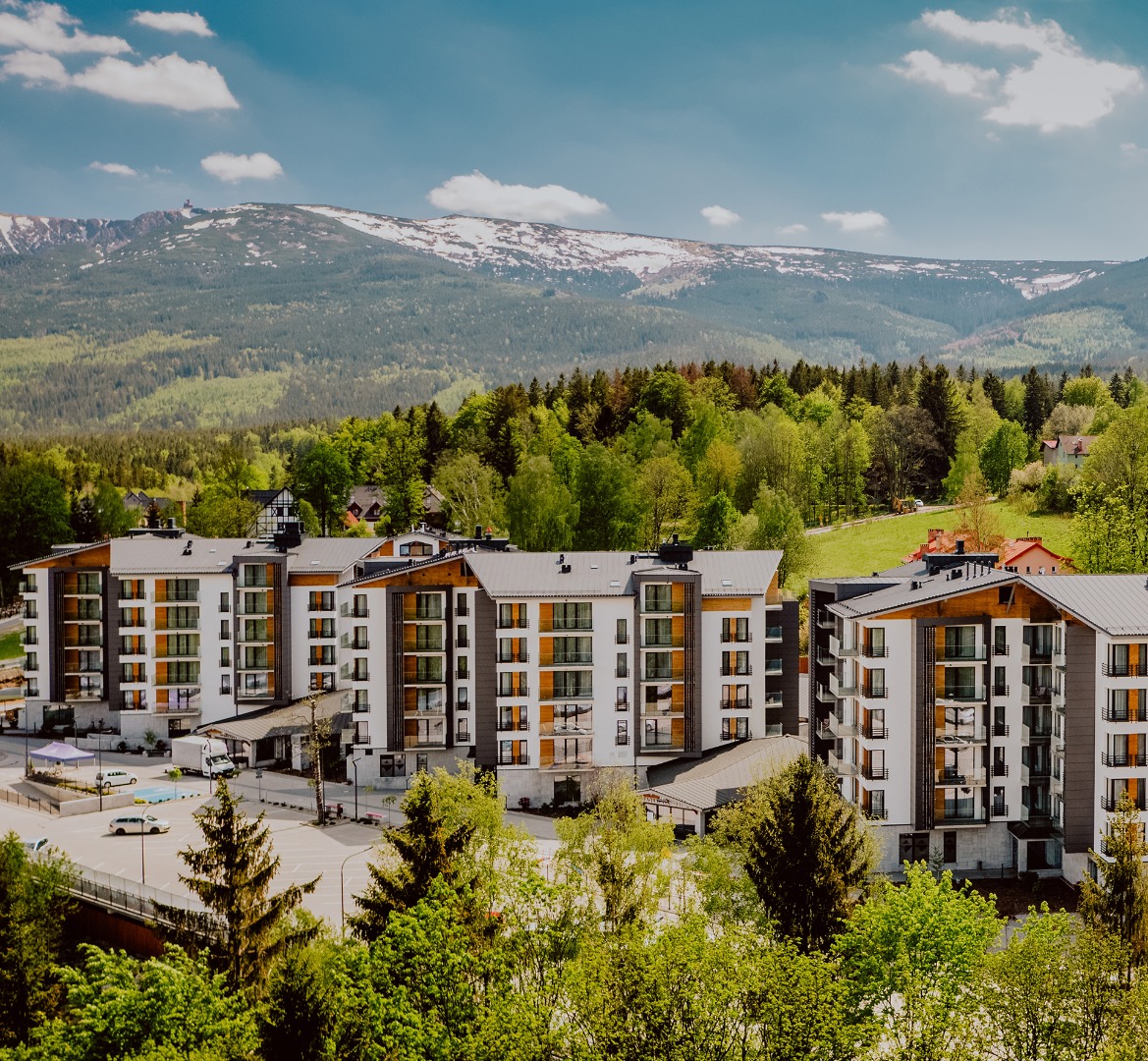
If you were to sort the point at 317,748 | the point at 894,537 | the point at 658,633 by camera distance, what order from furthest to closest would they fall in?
the point at 894,537, the point at 658,633, the point at 317,748

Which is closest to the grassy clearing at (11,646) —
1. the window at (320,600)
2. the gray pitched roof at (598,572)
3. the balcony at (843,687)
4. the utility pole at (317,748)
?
the window at (320,600)

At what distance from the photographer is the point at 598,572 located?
58.4 meters

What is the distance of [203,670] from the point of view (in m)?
69.2

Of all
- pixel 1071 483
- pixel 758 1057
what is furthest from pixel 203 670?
pixel 1071 483

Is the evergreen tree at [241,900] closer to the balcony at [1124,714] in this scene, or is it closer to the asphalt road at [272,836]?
the asphalt road at [272,836]

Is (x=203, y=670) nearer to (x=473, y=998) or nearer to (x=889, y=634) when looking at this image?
(x=889, y=634)

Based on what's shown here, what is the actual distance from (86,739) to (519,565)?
104 ft

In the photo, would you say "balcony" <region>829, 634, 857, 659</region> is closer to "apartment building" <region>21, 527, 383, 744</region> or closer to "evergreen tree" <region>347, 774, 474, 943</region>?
"evergreen tree" <region>347, 774, 474, 943</region>

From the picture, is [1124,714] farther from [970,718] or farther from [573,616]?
[573,616]

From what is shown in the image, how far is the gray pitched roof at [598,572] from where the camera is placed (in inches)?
2227

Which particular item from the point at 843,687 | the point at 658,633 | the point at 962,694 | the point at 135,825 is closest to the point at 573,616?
the point at 658,633

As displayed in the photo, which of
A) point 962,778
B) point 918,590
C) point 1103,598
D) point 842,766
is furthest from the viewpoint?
point 842,766

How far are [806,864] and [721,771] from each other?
17.7m

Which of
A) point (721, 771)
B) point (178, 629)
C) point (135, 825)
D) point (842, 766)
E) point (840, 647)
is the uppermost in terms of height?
point (840, 647)
